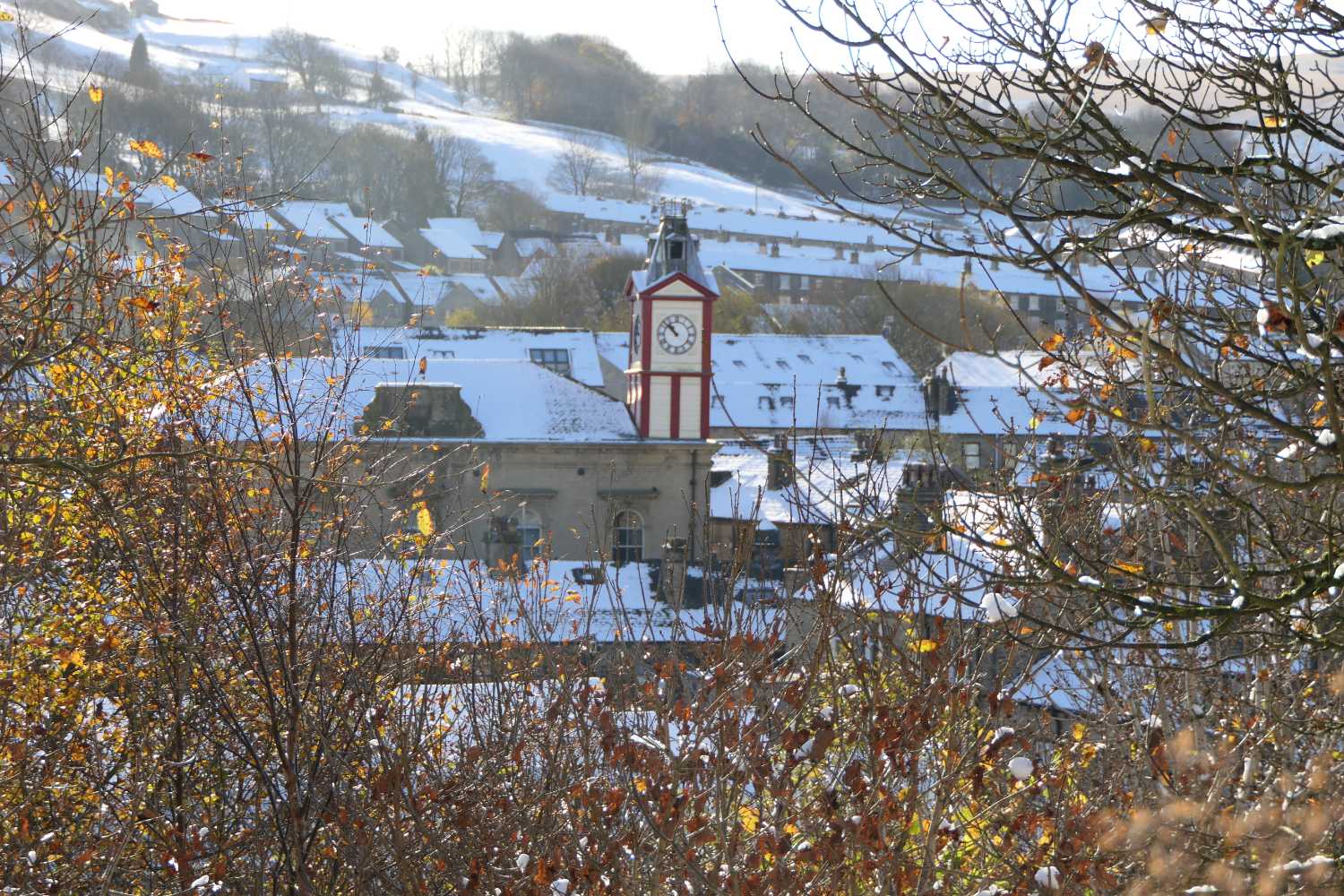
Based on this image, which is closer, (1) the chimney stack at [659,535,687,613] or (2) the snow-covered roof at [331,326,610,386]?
(1) the chimney stack at [659,535,687,613]

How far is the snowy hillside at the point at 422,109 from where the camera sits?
11650 centimetres

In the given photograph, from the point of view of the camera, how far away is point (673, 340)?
36.7 meters

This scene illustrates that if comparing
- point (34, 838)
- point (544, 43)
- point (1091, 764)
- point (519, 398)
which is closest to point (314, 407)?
point (34, 838)

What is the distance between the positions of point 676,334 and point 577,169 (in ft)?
277

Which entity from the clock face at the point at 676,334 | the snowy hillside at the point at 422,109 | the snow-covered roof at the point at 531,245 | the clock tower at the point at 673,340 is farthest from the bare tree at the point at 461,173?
the clock face at the point at 676,334

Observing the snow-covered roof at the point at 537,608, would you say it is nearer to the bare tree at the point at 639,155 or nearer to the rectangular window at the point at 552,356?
the rectangular window at the point at 552,356

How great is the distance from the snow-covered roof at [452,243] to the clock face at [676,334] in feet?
168

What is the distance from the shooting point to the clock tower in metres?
36.0

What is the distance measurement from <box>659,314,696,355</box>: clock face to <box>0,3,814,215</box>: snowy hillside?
65.5 m

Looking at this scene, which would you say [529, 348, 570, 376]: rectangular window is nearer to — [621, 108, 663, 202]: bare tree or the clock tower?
the clock tower

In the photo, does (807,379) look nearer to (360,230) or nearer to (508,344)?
(508,344)

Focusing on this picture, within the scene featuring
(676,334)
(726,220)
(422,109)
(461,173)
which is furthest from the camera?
(422,109)

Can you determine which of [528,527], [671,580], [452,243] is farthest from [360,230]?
[671,580]

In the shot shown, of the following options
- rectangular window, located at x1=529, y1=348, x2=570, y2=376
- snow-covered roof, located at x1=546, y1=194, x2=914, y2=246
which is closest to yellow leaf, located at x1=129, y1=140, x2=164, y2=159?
rectangular window, located at x1=529, y1=348, x2=570, y2=376
